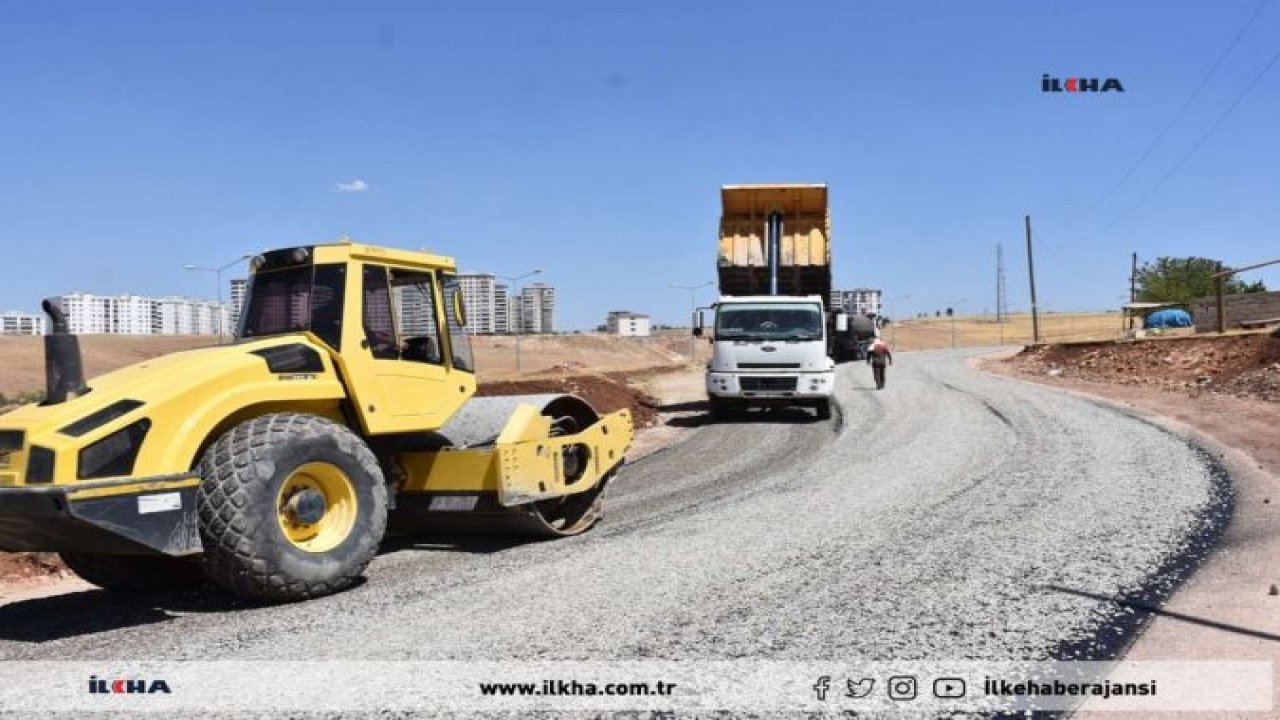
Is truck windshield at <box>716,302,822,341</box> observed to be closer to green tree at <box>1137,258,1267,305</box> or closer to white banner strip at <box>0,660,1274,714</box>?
white banner strip at <box>0,660,1274,714</box>

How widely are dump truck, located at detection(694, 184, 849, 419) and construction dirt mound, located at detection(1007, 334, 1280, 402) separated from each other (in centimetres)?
896

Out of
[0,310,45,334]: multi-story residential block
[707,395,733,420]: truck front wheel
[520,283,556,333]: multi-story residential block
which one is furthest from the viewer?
[0,310,45,334]: multi-story residential block

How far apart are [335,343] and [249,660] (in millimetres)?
2411

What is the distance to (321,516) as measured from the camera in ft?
20.6

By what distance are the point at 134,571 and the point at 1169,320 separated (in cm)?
5435

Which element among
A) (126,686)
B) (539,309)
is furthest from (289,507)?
(539,309)

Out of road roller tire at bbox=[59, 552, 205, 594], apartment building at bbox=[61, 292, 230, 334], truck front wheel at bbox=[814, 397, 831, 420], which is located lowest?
road roller tire at bbox=[59, 552, 205, 594]

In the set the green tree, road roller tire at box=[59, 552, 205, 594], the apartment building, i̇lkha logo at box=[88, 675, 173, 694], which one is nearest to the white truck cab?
road roller tire at box=[59, 552, 205, 594]

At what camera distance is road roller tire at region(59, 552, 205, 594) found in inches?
255

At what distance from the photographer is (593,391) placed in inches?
944

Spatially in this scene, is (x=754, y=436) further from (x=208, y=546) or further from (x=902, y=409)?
(x=208, y=546)

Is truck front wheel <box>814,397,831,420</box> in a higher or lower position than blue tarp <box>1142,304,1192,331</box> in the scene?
lower

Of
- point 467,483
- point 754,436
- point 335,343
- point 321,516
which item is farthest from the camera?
point 754,436

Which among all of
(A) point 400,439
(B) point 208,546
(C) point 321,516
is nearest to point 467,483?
(A) point 400,439
